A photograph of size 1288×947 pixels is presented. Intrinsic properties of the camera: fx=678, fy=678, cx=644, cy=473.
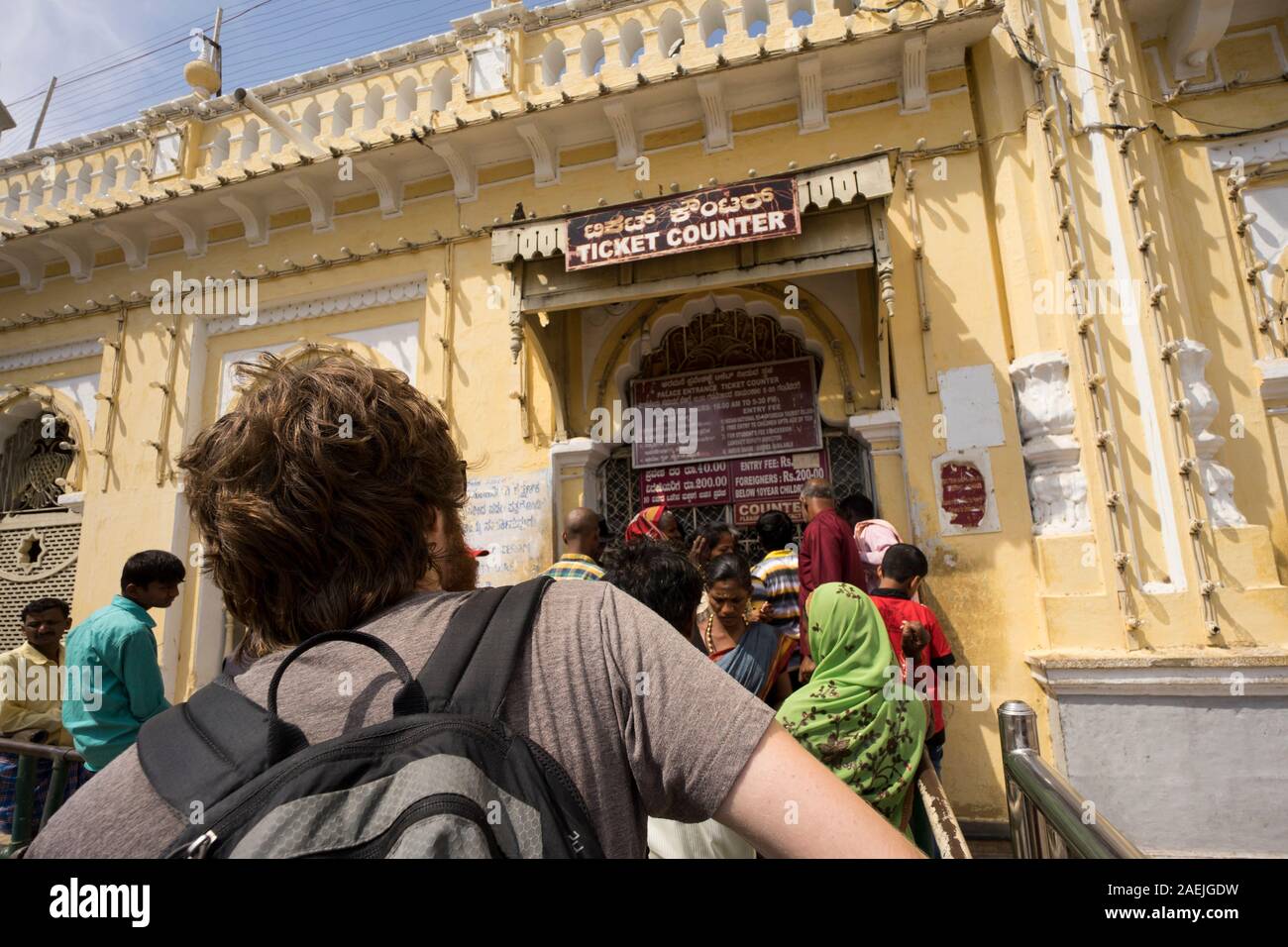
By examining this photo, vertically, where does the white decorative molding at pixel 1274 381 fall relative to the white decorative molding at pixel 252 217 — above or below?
below

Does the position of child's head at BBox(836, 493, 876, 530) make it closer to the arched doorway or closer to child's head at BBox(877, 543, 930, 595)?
the arched doorway

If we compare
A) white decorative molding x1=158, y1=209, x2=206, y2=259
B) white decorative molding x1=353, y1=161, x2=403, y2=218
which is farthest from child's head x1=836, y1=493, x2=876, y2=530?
white decorative molding x1=158, y1=209, x2=206, y2=259

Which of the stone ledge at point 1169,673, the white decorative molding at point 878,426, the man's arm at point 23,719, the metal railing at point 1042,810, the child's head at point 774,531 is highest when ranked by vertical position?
the white decorative molding at point 878,426

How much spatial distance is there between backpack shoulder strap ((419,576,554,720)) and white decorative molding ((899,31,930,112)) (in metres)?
6.26

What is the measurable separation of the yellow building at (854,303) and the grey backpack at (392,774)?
4678 millimetres

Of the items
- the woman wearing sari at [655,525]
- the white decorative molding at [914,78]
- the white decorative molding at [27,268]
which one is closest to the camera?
the woman wearing sari at [655,525]

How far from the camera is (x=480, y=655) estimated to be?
2.78ft

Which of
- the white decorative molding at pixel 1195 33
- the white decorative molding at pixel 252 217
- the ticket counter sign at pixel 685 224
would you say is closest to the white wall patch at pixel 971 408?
the ticket counter sign at pixel 685 224

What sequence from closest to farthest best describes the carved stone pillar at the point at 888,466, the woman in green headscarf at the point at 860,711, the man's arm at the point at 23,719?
the woman in green headscarf at the point at 860,711 < the man's arm at the point at 23,719 < the carved stone pillar at the point at 888,466

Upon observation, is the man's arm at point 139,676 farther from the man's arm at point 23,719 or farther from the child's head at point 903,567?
the child's head at point 903,567

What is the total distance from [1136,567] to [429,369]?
6102 millimetres

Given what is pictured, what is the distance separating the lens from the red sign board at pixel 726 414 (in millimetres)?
5992

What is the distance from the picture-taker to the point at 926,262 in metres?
5.50
